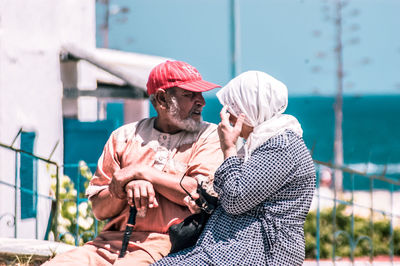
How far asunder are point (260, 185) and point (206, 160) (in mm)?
478

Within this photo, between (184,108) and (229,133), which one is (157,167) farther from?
(229,133)

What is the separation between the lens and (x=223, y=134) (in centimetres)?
275

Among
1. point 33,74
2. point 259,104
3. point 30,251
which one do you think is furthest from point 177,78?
point 33,74

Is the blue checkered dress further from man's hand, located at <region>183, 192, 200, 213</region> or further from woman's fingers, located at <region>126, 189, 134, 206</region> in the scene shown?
woman's fingers, located at <region>126, 189, 134, 206</region>

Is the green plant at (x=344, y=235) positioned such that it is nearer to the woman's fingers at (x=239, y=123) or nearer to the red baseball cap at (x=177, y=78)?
the red baseball cap at (x=177, y=78)

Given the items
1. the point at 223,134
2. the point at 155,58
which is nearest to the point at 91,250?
the point at 223,134

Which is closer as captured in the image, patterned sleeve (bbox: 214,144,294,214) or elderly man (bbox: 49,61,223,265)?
patterned sleeve (bbox: 214,144,294,214)

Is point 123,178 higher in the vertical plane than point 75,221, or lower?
higher

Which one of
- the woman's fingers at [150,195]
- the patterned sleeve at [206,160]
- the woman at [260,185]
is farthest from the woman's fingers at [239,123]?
the woman's fingers at [150,195]

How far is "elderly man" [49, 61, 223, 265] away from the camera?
9.55 feet

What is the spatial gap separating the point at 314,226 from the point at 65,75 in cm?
369

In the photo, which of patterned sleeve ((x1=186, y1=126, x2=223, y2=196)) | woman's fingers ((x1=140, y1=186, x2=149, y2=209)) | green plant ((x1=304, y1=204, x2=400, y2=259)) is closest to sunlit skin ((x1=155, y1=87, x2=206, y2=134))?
patterned sleeve ((x1=186, y1=126, x2=223, y2=196))

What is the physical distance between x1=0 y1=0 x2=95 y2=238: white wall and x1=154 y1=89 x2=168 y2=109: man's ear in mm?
4080

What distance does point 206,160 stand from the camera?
9.91ft
